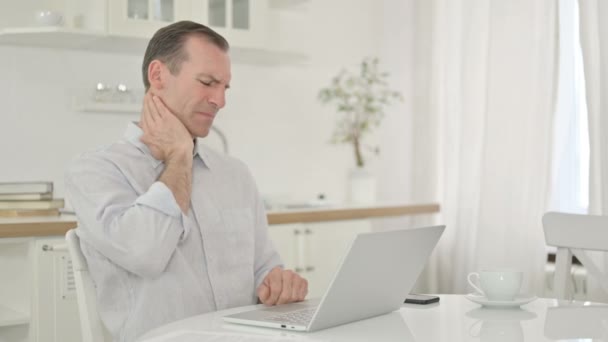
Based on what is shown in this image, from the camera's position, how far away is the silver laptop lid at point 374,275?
1.36 meters

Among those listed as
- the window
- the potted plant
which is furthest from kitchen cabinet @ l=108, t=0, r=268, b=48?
the window

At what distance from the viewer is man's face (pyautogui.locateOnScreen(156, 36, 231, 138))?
1.95 metres

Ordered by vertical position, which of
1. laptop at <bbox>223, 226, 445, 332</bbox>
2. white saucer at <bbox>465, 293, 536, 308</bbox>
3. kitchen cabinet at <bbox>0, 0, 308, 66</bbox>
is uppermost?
kitchen cabinet at <bbox>0, 0, 308, 66</bbox>

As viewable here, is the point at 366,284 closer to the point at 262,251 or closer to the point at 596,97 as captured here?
the point at 262,251

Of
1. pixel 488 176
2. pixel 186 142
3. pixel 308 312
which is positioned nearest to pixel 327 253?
pixel 488 176

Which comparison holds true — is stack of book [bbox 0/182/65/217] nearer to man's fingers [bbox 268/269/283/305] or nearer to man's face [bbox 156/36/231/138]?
man's face [bbox 156/36/231/138]

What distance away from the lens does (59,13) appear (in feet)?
10.8

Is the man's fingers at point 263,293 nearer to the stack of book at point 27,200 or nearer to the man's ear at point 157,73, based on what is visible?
the man's ear at point 157,73

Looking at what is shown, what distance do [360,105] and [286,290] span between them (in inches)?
106

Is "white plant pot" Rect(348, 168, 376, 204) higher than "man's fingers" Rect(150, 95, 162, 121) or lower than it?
lower

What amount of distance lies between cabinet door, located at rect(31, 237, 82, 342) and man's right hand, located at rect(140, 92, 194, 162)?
1.00 metres

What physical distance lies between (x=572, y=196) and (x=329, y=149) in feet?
4.21

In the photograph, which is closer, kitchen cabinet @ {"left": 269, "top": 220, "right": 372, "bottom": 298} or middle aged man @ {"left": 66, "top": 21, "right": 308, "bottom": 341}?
middle aged man @ {"left": 66, "top": 21, "right": 308, "bottom": 341}

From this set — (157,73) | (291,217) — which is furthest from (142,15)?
(157,73)
